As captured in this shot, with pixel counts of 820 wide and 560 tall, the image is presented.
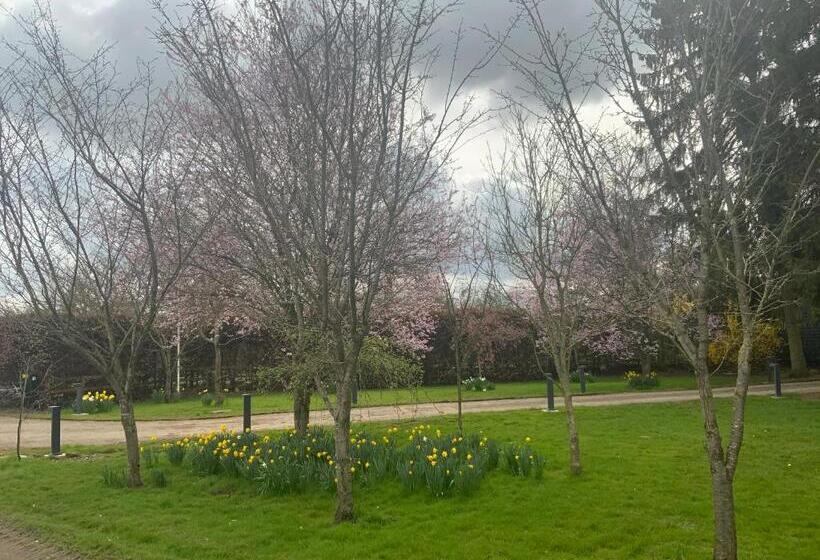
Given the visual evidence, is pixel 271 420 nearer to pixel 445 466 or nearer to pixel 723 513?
pixel 445 466

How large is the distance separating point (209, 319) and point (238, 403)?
29.2 ft

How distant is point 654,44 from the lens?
4.62 meters

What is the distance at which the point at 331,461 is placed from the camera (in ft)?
23.1

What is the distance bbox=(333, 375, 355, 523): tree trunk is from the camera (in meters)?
5.62

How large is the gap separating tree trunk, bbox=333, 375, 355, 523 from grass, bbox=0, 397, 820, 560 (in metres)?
0.19

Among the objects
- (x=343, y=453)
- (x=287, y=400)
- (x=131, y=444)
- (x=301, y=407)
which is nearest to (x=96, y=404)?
(x=287, y=400)

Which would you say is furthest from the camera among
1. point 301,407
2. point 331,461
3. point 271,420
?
point 271,420

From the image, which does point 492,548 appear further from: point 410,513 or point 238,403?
point 238,403

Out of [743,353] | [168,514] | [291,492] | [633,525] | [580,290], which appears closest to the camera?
[743,353]

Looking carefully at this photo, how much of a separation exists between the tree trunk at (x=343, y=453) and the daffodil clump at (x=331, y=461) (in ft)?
1.22

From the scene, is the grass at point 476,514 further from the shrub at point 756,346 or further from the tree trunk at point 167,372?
the shrub at point 756,346

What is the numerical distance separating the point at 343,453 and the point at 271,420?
924 cm

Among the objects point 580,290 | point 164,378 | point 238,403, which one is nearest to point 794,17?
point 580,290

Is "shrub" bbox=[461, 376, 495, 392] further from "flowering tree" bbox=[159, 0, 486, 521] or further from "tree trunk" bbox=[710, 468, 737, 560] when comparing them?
"tree trunk" bbox=[710, 468, 737, 560]
